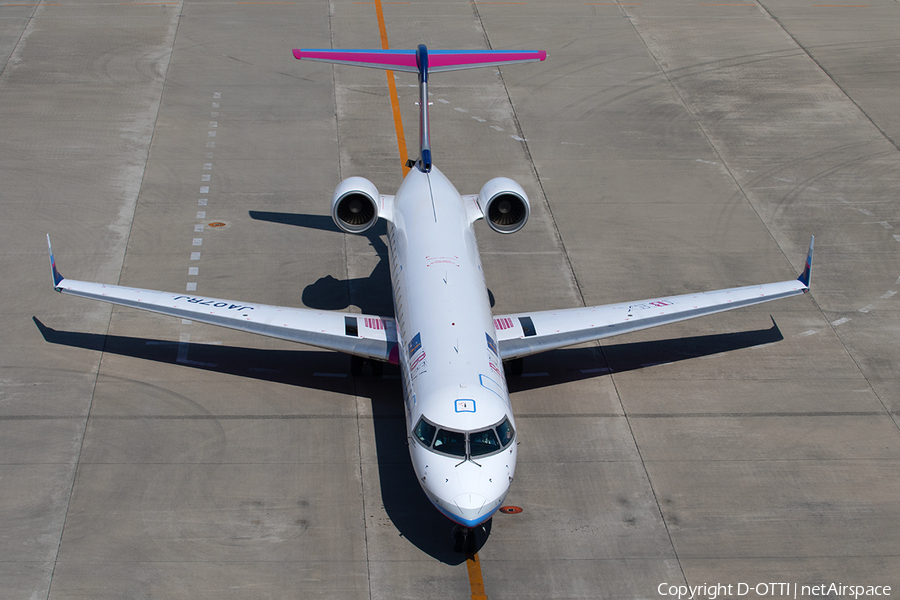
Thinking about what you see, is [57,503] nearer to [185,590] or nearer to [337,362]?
[185,590]

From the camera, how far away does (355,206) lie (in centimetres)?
2070

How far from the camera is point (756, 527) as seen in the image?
16.7 m

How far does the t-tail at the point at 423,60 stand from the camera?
22031mm

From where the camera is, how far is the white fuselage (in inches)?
590

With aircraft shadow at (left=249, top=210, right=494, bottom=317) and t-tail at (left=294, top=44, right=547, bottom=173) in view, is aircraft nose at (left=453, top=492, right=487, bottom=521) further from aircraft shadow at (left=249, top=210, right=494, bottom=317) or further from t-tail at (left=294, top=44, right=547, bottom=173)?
t-tail at (left=294, top=44, right=547, bottom=173)

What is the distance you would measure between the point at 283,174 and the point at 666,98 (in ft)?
46.7

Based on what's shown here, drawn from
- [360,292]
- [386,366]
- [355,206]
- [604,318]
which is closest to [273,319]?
[386,366]

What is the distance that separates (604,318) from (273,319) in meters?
7.09

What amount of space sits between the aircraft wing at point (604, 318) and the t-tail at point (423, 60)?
16.4 feet

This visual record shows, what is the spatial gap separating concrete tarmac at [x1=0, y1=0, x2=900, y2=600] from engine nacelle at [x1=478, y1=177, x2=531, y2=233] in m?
2.35

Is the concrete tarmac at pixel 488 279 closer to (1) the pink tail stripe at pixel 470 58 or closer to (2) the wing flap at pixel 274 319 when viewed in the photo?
(2) the wing flap at pixel 274 319

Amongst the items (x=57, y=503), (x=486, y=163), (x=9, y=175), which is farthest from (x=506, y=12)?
(x=57, y=503)
